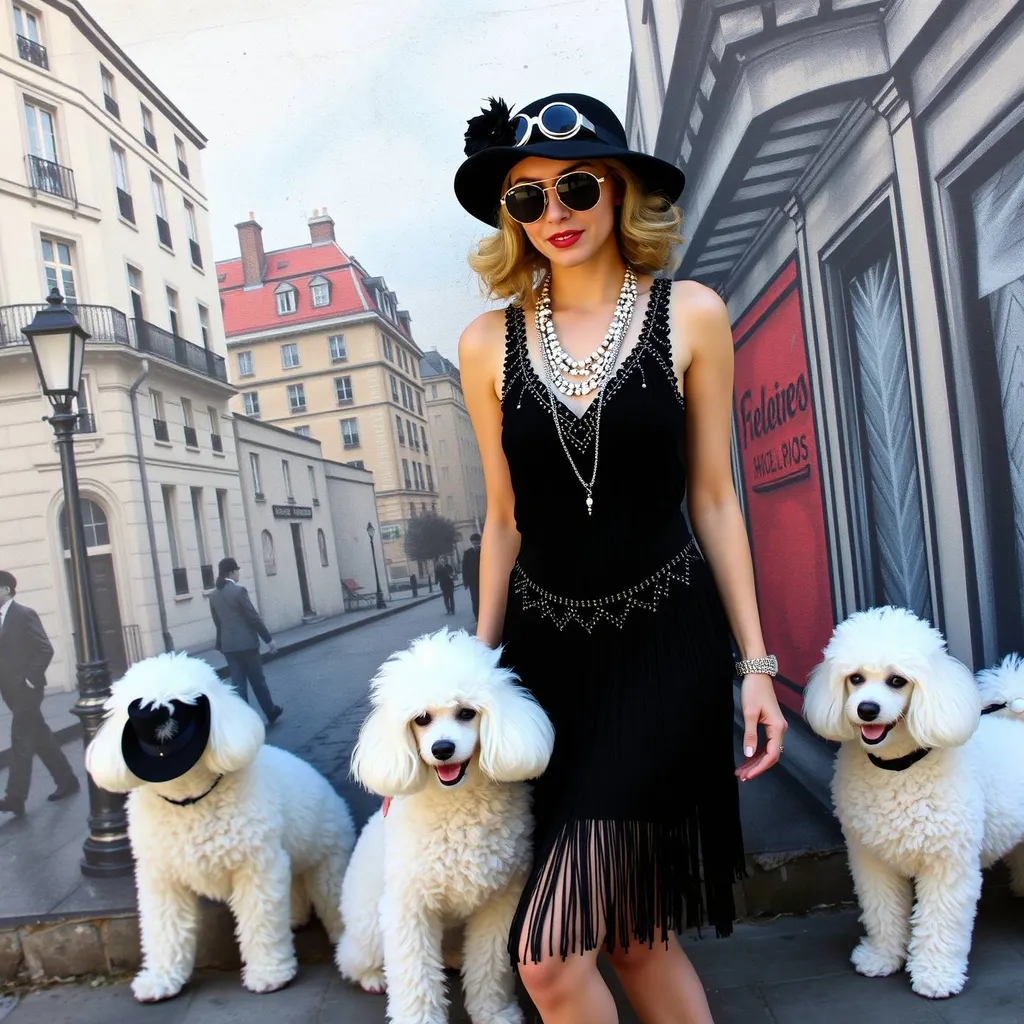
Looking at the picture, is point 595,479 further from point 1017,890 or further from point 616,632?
point 1017,890

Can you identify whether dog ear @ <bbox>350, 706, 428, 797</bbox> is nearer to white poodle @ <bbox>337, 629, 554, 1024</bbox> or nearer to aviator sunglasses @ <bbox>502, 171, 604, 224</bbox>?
white poodle @ <bbox>337, 629, 554, 1024</bbox>

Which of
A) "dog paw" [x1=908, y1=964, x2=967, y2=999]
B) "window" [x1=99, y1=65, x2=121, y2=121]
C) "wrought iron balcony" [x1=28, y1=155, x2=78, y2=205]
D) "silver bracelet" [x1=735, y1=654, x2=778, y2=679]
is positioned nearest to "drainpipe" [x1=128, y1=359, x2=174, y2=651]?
"wrought iron balcony" [x1=28, y1=155, x2=78, y2=205]

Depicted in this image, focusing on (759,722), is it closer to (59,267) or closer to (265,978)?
(265,978)

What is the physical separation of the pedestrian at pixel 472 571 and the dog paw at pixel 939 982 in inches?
72.2

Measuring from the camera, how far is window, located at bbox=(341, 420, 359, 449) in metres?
3.43

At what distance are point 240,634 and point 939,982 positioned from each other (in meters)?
2.57

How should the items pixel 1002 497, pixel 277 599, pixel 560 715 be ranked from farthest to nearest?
pixel 277 599, pixel 1002 497, pixel 560 715

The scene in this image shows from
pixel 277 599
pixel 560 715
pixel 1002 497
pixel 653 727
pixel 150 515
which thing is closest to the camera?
pixel 653 727

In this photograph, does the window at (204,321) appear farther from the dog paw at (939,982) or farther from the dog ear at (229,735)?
the dog paw at (939,982)

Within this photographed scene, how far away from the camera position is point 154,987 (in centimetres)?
280

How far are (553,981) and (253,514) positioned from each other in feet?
7.04

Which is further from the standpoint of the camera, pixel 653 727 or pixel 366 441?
pixel 366 441

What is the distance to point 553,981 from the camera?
1.87m

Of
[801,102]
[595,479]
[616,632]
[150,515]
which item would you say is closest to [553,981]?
[616,632]
